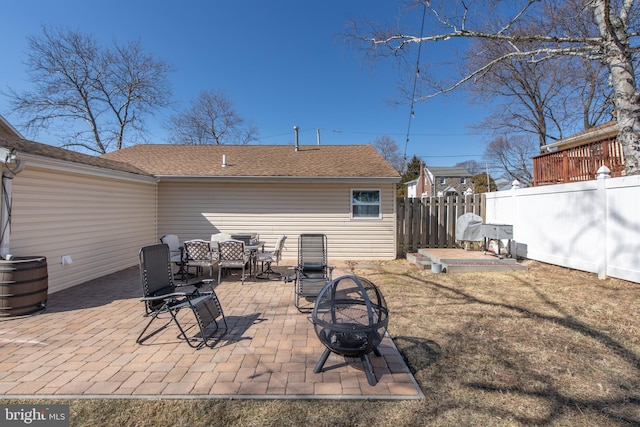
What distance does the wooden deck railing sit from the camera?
325 inches

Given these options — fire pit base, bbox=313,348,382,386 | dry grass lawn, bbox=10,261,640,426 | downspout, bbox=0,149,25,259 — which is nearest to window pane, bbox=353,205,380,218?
dry grass lawn, bbox=10,261,640,426

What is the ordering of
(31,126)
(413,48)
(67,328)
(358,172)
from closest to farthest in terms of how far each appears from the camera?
(67,328) < (413,48) < (358,172) < (31,126)

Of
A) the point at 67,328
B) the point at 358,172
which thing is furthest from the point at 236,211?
the point at 67,328

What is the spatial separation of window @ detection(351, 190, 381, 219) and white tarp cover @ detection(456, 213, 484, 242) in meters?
2.61

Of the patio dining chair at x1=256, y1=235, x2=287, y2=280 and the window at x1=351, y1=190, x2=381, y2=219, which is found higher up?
the window at x1=351, y1=190, x2=381, y2=219

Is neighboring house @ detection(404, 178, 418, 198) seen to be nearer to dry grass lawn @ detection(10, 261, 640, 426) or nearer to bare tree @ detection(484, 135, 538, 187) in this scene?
bare tree @ detection(484, 135, 538, 187)

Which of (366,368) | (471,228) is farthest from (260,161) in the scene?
(366,368)

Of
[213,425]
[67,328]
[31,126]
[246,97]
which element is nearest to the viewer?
[213,425]

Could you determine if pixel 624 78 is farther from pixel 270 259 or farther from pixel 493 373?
pixel 270 259

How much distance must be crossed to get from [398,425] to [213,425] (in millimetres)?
1375

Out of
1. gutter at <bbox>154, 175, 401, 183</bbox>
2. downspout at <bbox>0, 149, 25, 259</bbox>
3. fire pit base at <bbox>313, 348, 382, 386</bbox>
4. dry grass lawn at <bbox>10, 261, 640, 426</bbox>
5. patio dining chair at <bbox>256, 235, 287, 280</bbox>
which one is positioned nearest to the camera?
dry grass lawn at <bbox>10, 261, 640, 426</bbox>

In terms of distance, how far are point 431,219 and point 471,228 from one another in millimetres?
1496

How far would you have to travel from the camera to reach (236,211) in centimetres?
956

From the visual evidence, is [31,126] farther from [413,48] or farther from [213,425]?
[213,425]
